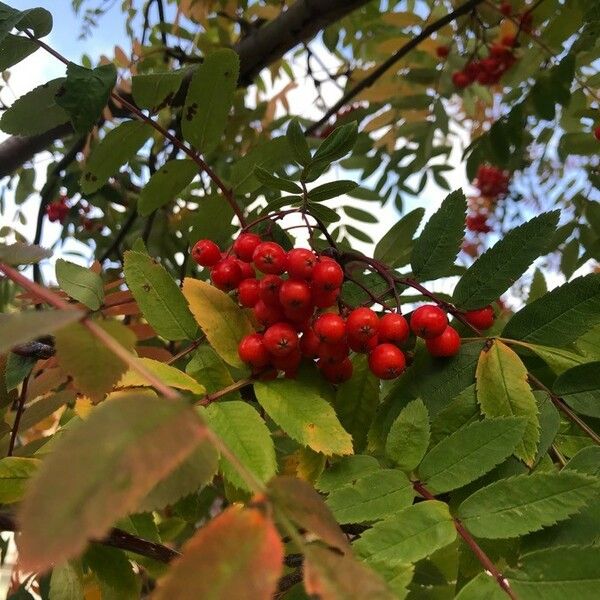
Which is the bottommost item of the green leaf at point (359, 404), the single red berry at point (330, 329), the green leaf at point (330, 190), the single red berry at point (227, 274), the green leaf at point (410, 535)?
the green leaf at point (410, 535)

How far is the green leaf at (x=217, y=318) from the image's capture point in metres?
0.60

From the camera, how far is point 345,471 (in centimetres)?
53

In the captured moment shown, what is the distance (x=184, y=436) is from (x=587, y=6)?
112cm

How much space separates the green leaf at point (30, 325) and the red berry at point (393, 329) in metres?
0.33

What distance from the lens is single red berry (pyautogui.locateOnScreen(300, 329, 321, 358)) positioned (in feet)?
1.98

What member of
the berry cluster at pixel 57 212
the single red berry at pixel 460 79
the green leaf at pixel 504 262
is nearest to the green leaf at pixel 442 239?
the green leaf at pixel 504 262

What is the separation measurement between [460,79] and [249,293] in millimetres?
1228

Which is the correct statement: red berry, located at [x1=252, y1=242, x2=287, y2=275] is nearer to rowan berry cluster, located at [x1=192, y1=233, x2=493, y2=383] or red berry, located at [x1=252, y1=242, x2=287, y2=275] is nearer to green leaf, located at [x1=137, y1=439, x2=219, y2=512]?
rowan berry cluster, located at [x1=192, y1=233, x2=493, y2=383]

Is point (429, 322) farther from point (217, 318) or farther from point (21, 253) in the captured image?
point (21, 253)

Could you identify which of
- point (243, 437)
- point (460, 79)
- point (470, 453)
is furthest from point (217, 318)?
point (460, 79)

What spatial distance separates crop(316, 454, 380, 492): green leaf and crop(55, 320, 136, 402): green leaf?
212 millimetres

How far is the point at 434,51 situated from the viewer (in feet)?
5.57

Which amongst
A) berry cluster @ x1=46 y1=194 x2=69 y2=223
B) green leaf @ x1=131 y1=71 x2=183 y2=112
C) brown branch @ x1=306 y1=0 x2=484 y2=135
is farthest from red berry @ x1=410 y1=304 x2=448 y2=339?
berry cluster @ x1=46 y1=194 x2=69 y2=223

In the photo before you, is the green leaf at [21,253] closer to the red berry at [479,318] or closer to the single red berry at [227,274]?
the single red berry at [227,274]
